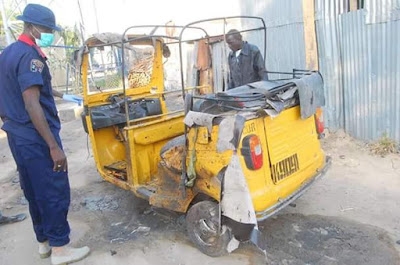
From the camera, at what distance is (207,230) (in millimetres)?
3213

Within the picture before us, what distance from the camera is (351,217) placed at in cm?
383

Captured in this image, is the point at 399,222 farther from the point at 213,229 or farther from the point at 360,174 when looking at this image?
the point at 213,229

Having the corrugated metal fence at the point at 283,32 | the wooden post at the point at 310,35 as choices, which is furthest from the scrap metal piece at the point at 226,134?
the corrugated metal fence at the point at 283,32

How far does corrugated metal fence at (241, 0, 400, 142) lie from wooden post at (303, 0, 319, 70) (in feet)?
0.30

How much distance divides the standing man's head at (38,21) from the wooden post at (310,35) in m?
4.57

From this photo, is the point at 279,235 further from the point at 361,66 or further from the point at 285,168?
the point at 361,66

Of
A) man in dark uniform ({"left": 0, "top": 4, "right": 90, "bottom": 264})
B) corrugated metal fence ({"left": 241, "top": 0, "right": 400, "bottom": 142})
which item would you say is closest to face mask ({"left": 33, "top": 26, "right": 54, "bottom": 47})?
man in dark uniform ({"left": 0, "top": 4, "right": 90, "bottom": 264})

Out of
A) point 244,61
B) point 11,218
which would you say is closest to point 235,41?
point 244,61

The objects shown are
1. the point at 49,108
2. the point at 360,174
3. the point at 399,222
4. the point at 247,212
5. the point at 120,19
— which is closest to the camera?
the point at 247,212

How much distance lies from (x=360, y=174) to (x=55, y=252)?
3907mm

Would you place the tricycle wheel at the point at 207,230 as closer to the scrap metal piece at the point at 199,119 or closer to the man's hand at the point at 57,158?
the scrap metal piece at the point at 199,119

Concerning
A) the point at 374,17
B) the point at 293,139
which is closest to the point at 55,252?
the point at 293,139

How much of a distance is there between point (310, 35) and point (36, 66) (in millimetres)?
4861

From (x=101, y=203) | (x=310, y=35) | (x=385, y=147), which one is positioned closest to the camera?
(x=101, y=203)
